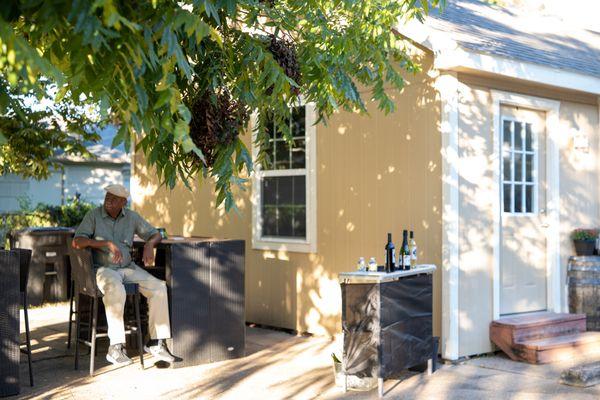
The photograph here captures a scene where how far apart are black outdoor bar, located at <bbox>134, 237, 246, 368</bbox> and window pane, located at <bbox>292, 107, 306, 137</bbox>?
6.71 feet

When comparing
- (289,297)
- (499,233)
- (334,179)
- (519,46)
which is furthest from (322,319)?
(519,46)

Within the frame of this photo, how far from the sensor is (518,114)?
26.0 feet

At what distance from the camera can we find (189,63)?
384 cm

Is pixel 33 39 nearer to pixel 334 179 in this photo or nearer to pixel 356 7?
pixel 356 7

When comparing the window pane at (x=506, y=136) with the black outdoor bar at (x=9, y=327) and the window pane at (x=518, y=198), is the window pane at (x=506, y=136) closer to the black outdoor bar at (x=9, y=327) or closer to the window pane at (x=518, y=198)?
the window pane at (x=518, y=198)

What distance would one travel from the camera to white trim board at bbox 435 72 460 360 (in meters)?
7.07

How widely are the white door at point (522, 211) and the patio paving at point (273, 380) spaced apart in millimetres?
862

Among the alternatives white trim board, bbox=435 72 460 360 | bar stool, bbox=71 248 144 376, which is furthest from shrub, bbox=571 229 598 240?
bar stool, bbox=71 248 144 376

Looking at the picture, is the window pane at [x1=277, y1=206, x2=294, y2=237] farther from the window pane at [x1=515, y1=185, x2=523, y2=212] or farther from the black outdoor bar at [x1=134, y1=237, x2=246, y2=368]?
the window pane at [x1=515, y1=185, x2=523, y2=212]

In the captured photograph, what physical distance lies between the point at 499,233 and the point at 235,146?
13.8 feet

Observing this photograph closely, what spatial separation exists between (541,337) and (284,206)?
128 inches

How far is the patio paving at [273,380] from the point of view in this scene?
596 cm

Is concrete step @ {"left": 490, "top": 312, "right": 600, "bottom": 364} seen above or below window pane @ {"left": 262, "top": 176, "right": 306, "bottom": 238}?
below

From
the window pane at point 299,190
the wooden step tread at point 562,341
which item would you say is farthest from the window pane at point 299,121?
the wooden step tread at point 562,341
